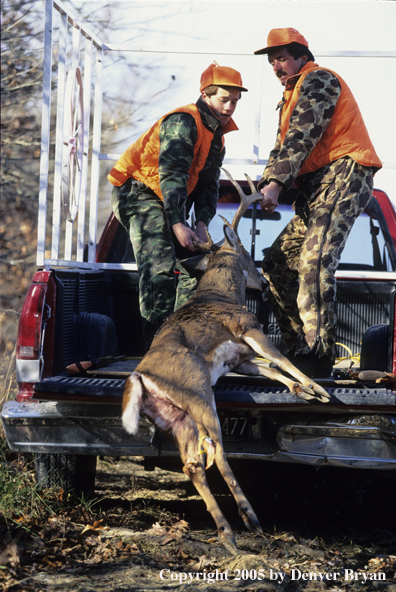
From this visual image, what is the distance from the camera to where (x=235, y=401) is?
10.5ft

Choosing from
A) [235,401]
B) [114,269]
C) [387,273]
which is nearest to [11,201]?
[114,269]

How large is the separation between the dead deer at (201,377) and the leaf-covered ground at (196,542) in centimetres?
41

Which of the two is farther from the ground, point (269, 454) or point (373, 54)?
point (373, 54)

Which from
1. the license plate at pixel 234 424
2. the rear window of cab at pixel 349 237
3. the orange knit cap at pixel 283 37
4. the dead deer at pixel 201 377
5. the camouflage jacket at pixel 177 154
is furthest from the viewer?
the rear window of cab at pixel 349 237

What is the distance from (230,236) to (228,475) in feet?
6.49

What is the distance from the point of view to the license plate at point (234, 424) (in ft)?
10.8

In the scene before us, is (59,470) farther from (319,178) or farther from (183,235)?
(319,178)

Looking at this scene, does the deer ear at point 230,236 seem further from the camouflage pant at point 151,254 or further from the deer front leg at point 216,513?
the deer front leg at point 216,513

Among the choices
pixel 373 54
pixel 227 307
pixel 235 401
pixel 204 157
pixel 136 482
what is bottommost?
pixel 136 482

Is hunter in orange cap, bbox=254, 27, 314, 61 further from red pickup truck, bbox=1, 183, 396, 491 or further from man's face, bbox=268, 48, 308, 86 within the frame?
red pickup truck, bbox=1, 183, 396, 491

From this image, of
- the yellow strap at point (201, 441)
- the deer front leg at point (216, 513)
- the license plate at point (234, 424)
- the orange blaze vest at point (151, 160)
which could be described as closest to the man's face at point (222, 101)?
the orange blaze vest at point (151, 160)

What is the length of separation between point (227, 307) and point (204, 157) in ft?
4.79

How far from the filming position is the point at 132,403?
9.86 ft

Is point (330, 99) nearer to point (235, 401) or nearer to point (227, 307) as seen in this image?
point (227, 307)
